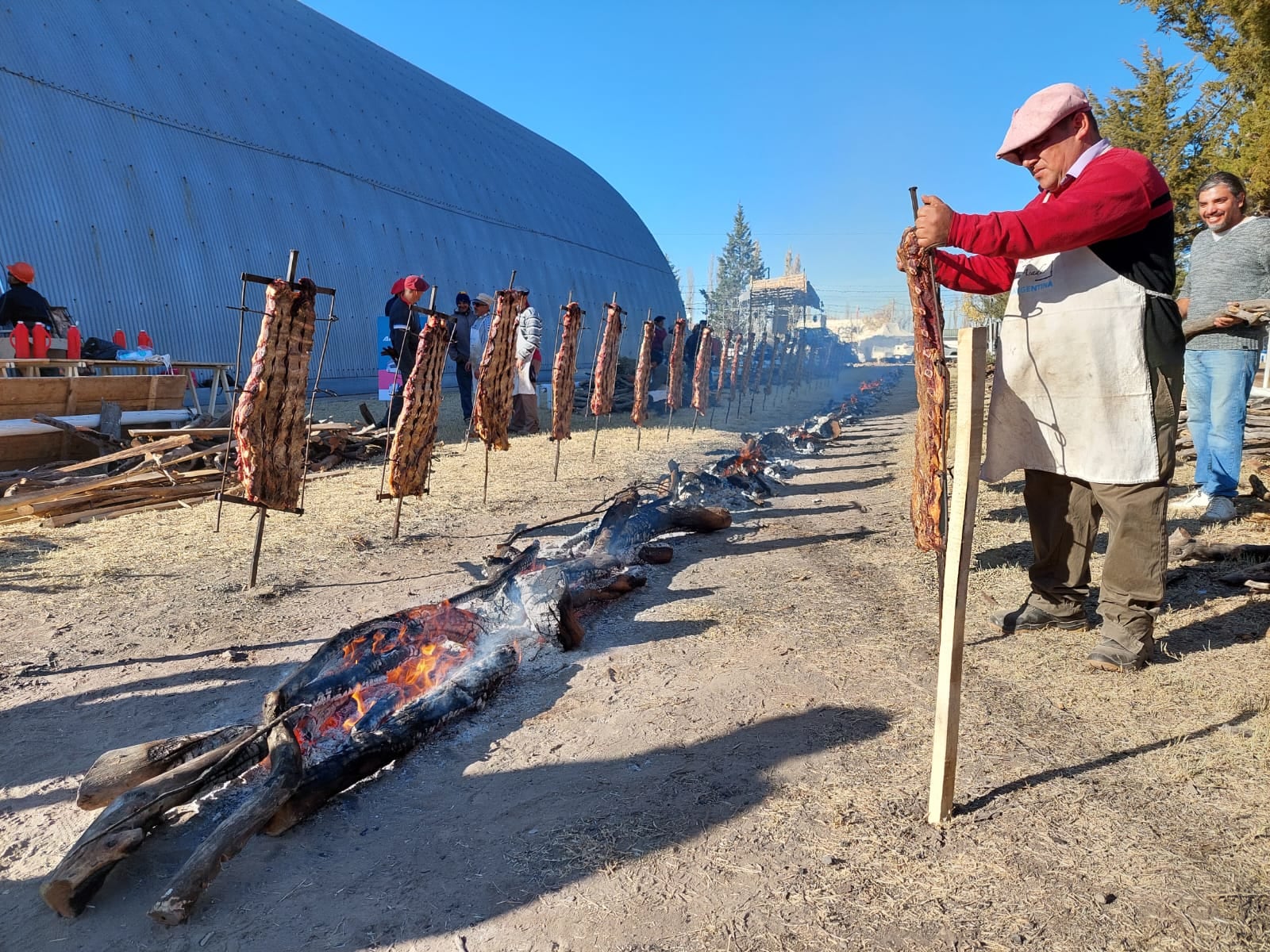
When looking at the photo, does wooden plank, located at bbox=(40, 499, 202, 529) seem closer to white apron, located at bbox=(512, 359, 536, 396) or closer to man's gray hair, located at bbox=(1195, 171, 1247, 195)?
white apron, located at bbox=(512, 359, 536, 396)

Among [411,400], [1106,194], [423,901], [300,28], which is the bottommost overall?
[423,901]

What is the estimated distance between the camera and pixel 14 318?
1064 centimetres

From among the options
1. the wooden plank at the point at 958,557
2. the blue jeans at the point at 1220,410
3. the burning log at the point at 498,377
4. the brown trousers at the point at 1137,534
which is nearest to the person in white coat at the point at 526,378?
the burning log at the point at 498,377

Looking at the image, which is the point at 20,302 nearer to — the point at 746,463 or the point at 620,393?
the point at 746,463

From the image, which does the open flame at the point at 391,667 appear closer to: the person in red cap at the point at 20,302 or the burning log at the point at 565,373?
the burning log at the point at 565,373

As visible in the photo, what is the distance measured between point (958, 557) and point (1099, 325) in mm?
2031

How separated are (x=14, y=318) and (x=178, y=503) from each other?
15.8ft

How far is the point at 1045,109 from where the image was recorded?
397 centimetres

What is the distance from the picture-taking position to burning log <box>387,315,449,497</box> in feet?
24.2

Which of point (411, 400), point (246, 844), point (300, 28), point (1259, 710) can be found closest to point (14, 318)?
point (411, 400)

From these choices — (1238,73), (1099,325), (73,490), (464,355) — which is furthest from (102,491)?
(1238,73)

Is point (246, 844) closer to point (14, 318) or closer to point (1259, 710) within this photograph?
point (1259, 710)

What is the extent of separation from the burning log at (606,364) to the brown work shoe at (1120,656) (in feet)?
32.1

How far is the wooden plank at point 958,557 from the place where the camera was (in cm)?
270
